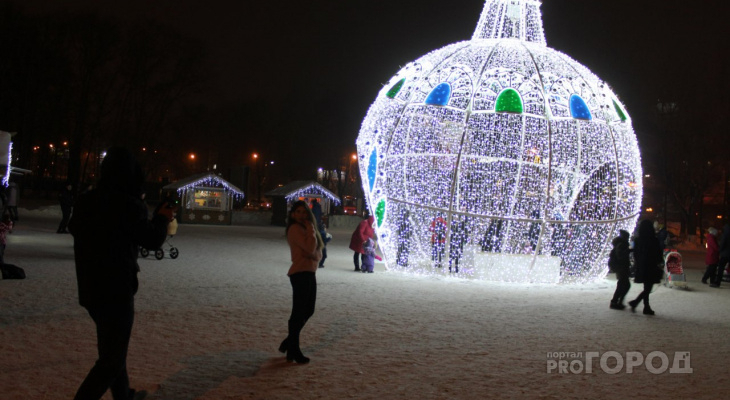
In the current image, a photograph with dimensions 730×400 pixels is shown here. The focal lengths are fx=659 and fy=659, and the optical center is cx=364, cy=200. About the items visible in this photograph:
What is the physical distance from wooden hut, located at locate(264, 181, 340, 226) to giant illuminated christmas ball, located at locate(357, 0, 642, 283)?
20581 mm

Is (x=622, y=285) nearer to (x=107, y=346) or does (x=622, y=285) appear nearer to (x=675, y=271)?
(x=675, y=271)

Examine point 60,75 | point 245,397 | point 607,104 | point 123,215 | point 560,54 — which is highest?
point 60,75

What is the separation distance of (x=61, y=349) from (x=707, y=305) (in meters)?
10.8

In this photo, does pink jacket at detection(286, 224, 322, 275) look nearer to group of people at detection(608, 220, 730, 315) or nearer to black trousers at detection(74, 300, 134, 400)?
black trousers at detection(74, 300, 134, 400)

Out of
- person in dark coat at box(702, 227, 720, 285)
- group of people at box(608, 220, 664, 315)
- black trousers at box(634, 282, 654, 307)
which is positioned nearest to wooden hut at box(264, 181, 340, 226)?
person in dark coat at box(702, 227, 720, 285)

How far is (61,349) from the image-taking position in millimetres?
6461

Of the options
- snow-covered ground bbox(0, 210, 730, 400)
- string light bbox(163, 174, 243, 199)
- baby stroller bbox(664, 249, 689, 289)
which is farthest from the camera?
string light bbox(163, 174, 243, 199)

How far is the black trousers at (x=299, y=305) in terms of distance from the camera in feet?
20.8

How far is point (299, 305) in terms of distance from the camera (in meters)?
Result: 6.43

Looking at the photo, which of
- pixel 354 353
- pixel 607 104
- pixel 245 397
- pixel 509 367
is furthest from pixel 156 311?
pixel 607 104

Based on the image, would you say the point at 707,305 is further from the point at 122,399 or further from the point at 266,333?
the point at 122,399

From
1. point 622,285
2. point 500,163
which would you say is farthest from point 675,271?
point 622,285

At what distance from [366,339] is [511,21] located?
10.3 meters

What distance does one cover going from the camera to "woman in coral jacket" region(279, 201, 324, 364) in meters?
6.36
